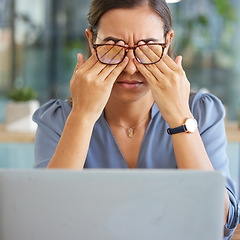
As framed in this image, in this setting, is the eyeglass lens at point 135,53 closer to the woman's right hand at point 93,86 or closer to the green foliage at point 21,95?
the woman's right hand at point 93,86

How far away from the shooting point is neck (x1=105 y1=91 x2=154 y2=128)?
1.44 meters

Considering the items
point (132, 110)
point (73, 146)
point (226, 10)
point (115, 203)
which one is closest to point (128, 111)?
point (132, 110)

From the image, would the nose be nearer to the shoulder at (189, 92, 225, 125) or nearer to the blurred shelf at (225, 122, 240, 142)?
the shoulder at (189, 92, 225, 125)

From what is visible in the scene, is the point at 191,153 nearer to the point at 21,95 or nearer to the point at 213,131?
the point at 213,131

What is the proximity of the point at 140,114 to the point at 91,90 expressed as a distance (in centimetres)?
30

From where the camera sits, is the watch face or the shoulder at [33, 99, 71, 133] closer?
the watch face

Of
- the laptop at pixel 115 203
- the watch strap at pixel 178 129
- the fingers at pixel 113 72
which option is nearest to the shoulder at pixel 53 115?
the fingers at pixel 113 72

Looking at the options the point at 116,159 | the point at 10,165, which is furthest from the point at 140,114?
the point at 10,165

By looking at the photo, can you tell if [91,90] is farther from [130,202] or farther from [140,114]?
[130,202]

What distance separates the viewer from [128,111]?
1451 millimetres

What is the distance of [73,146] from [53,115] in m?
0.34

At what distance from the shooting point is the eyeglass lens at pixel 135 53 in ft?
4.16

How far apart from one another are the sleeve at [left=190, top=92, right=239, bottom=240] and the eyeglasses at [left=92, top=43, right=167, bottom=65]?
10.5 inches

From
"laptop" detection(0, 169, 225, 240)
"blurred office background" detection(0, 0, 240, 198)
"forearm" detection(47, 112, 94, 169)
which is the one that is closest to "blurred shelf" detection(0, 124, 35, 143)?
"forearm" detection(47, 112, 94, 169)
